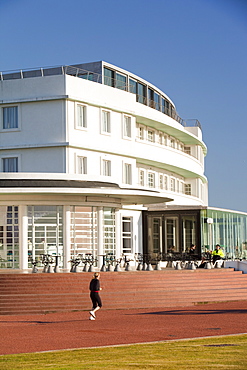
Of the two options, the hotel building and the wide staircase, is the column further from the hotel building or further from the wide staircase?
the wide staircase

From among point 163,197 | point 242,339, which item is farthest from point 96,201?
point 242,339

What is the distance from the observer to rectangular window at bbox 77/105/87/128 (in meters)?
37.5

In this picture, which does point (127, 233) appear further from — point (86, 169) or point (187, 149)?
point (187, 149)

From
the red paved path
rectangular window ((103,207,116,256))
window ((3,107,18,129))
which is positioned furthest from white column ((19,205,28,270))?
window ((3,107,18,129))

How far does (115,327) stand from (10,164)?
2069 centimetres

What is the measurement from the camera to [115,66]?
43.6m

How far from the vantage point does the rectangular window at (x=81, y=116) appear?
3750 cm

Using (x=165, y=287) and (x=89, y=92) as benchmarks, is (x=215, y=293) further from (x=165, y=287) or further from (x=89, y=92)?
(x=89, y=92)

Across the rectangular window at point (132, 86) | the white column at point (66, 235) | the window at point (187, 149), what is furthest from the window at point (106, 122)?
the window at point (187, 149)

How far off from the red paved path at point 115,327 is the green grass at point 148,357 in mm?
1065

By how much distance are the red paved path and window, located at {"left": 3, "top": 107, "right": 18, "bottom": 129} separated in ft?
53.9

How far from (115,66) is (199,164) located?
14.2m

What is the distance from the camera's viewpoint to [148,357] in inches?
509

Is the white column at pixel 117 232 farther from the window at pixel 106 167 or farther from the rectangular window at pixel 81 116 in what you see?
the rectangular window at pixel 81 116
